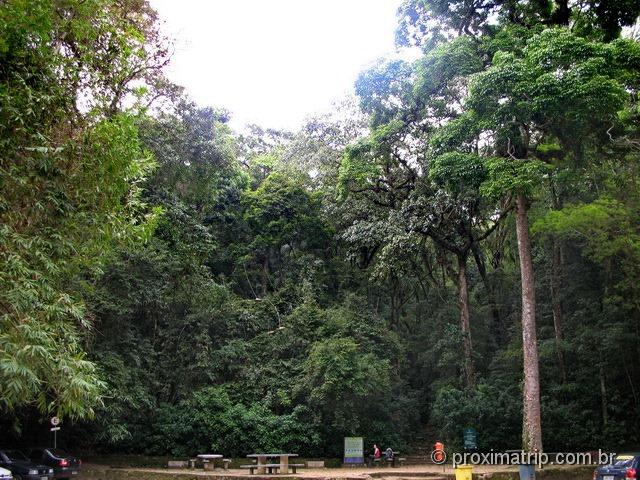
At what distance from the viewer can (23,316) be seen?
6254mm

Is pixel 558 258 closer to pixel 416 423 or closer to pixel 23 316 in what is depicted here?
pixel 416 423

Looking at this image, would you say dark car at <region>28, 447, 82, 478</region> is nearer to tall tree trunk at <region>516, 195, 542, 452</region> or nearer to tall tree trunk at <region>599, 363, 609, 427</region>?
tall tree trunk at <region>516, 195, 542, 452</region>

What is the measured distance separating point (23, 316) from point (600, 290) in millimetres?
19356

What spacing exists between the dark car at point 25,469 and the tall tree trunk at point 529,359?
1185cm

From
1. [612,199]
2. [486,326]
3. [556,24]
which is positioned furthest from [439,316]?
[556,24]

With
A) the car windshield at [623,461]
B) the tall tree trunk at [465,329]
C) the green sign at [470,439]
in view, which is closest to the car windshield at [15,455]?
the green sign at [470,439]

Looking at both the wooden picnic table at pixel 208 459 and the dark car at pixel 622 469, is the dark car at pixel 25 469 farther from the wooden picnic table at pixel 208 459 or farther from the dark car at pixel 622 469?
the dark car at pixel 622 469

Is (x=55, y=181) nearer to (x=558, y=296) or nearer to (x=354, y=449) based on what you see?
(x=354, y=449)

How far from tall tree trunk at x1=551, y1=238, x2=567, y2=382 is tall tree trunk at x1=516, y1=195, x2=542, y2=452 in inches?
200

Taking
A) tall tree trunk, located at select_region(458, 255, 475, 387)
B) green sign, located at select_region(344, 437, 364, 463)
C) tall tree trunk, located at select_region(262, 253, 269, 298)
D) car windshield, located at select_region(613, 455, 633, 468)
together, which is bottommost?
green sign, located at select_region(344, 437, 364, 463)

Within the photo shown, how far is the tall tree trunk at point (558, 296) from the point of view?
20094 mm

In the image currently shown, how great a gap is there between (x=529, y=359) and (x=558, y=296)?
646 cm

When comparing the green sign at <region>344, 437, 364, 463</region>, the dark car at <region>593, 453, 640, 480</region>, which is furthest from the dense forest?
the dark car at <region>593, 453, 640, 480</region>

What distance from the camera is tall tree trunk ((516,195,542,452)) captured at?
1488 cm
